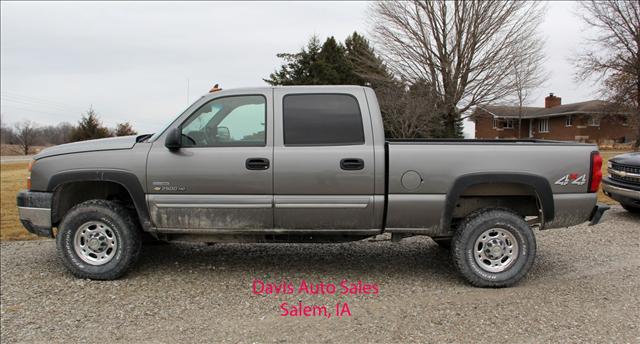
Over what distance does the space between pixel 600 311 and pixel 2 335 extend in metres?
4.84

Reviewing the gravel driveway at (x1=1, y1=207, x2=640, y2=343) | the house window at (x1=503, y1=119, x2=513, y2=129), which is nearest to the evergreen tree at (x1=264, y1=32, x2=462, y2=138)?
the gravel driveway at (x1=1, y1=207, x2=640, y2=343)

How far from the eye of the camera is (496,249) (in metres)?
4.36

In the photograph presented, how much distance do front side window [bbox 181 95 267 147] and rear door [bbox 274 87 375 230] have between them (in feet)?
0.66

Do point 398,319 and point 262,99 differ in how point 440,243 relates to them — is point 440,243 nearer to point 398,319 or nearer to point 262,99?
point 398,319

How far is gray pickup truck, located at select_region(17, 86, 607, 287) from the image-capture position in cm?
424

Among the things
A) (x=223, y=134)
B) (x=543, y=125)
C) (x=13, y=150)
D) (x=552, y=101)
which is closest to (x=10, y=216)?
(x=223, y=134)

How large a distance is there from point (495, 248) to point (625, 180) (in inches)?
176

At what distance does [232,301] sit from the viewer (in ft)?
13.3

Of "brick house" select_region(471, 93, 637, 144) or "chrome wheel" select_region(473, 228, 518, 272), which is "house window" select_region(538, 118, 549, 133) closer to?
"brick house" select_region(471, 93, 637, 144)

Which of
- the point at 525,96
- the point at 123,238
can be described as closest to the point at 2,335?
the point at 123,238

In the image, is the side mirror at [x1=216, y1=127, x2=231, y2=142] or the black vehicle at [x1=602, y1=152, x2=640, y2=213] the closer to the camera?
the side mirror at [x1=216, y1=127, x2=231, y2=142]

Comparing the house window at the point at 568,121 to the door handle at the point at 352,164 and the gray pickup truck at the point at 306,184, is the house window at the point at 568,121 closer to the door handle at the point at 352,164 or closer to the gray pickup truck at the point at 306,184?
the gray pickup truck at the point at 306,184

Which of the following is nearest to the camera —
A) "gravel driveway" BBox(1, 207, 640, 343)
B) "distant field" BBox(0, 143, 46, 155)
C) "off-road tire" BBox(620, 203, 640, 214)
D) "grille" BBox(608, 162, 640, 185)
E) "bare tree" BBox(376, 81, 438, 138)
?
"gravel driveway" BBox(1, 207, 640, 343)

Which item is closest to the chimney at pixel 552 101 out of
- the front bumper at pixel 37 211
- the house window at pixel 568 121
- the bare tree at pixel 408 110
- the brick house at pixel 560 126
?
the brick house at pixel 560 126
